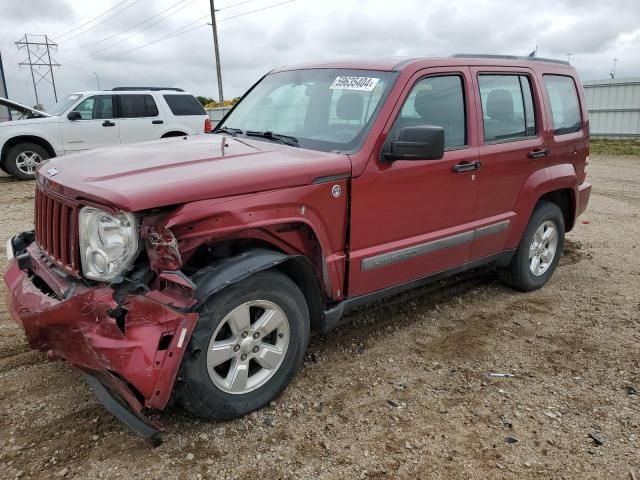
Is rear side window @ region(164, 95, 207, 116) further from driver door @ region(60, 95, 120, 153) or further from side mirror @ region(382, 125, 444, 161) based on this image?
side mirror @ region(382, 125, 444, 161)

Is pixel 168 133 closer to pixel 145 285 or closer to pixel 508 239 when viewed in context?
pixel 508 239

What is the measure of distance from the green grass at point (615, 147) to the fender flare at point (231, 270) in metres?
15.4

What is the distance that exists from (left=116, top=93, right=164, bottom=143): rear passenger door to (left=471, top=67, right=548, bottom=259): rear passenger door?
8.86 meters

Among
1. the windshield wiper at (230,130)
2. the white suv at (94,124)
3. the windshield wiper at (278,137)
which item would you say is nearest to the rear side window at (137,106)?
the white suv at (94,124)

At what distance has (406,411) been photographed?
3.08 metres

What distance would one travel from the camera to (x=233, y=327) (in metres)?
2.80

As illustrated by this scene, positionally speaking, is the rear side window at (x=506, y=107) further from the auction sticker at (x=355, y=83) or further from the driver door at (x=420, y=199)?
the auction sticker at (x=355, y=83)

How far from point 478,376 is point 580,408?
60 centimetres

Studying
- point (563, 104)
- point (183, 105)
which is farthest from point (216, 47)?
point (563, 104)

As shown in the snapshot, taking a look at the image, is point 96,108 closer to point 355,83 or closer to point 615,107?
point 355,83

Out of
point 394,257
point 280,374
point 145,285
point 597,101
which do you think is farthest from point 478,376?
point 597,101

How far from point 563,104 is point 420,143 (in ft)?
8.09

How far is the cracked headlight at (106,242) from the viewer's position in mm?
2545

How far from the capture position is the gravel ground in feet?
8.67
